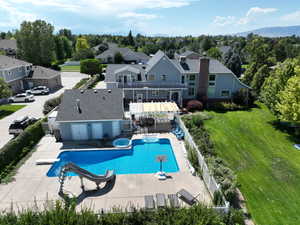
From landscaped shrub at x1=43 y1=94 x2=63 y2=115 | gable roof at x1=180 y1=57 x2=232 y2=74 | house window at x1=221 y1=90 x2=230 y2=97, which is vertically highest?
gable roof at x1=180 y1=57 x2=232 y2=74

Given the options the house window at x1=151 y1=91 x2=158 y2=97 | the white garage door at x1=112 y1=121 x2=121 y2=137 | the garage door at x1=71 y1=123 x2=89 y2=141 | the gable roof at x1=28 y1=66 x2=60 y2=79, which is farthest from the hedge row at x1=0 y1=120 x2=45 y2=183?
the gable roof at x1=28 y1=66 x2=60 y2=79

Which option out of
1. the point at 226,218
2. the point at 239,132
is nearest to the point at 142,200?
the point at 226,218

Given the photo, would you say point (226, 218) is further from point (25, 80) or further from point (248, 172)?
point (25, 80)

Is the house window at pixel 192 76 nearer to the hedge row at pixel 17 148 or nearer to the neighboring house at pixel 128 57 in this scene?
the hedge row at pixel 17 148

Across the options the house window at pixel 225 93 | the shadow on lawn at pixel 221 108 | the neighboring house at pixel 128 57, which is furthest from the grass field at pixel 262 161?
the neighboring house at pixel 128 57

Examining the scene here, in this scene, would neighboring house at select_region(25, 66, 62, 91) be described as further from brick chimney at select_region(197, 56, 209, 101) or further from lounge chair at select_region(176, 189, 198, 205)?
lounge chair at select_region(176, 189, 198, 205)

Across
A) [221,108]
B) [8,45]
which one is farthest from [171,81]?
[8,45]
